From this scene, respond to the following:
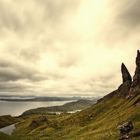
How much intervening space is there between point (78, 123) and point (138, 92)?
52072 mm

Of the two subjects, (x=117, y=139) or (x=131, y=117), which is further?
(x=131, y=117)

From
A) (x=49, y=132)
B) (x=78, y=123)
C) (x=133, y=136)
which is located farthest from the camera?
(x=78, y=123)

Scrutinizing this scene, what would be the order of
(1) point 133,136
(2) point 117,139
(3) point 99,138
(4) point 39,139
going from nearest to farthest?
1. (1) point 133,136
2. (2) point 117,139
3. (3) point 99,138
4. (4) point 39,139

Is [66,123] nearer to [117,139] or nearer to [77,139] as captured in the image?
[77,139]

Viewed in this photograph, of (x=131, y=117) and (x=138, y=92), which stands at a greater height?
(x=138, y=92)

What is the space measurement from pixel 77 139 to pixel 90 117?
82.2m

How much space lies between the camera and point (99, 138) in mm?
100812

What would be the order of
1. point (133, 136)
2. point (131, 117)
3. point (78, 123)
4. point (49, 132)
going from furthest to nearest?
1. point (78, 123)
2. point (49, 132)
3. point (131, 117)
4. point (133, 136)

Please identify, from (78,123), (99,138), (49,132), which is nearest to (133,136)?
(99,138)

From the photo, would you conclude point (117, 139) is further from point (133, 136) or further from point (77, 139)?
point (77, 139)

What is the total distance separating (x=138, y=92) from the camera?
200 m

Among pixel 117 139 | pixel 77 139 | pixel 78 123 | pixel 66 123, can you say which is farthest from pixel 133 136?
pixel 66 123

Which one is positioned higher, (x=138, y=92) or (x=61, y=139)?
(x=138, y=92)

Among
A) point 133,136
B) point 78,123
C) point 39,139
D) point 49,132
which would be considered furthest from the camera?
point 78,123
